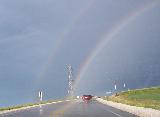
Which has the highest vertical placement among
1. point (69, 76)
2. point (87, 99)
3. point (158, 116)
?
point (69, 76)

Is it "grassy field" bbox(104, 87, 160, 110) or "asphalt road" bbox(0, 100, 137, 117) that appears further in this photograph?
"grassy field" bbox(104, 87, 160, 110)

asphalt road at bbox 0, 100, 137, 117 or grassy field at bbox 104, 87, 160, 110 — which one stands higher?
grassy field at bbox 104, 87, 160, 110

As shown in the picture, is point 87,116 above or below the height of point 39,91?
below

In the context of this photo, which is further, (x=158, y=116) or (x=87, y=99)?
(x=87, y=99)

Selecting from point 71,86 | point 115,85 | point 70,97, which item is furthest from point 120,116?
point 70,97

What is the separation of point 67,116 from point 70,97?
376ft

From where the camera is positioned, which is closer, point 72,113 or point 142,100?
point 72,113

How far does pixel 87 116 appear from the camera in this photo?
35750mm

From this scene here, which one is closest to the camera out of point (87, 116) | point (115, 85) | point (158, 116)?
point (158, 116)

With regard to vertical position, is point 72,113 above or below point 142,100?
below

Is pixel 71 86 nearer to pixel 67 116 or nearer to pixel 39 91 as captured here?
pixel 39 91

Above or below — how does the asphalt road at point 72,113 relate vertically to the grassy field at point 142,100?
below

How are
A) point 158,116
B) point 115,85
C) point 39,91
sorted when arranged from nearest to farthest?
1. point 158,116
2. point 39,91
3. point 115,85

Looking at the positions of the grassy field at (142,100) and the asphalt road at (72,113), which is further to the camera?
the grassy field at (142,100)
